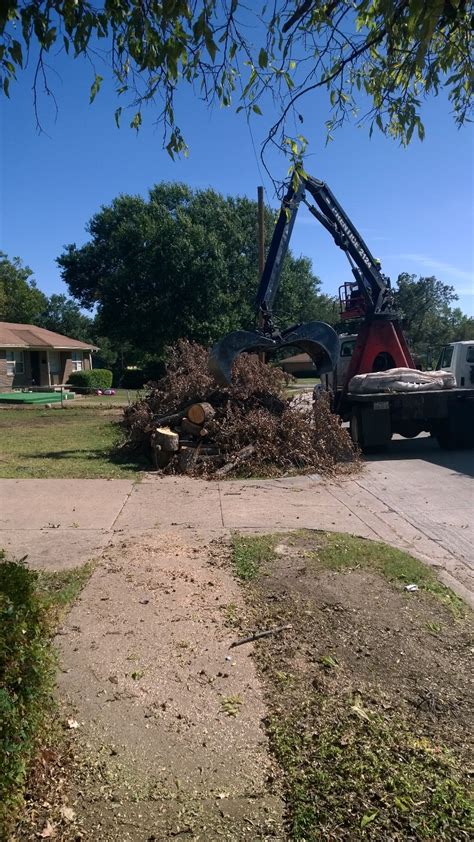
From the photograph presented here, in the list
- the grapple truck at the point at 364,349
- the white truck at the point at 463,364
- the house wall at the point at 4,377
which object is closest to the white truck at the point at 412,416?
the grapple truck at the point at 364,349

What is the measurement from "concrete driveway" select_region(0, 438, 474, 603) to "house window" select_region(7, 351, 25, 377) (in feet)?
97.9

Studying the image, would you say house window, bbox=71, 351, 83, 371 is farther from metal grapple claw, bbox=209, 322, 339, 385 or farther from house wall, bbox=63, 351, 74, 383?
metal grapple claw, bbox=209, 322, 339, 385

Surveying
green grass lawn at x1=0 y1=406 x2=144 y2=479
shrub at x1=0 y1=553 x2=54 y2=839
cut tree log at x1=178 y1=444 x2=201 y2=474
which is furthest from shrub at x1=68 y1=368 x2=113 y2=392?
shrub at x1=0 y1=553 x2=54 y2=839

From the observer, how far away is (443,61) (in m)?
3.91

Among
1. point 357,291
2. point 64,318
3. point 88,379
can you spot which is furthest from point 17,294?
point 357,291

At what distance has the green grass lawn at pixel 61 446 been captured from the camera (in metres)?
10.2

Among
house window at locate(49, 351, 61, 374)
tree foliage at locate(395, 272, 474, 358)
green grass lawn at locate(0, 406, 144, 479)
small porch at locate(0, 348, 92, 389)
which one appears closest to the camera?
green grass lawn at locate(0, 406, 144, 479)

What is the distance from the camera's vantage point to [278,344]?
12.1 m

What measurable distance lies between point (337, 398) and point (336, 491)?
5.12 metres

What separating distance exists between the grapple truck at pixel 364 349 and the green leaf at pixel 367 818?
9.39 m

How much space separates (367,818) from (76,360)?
44015mm

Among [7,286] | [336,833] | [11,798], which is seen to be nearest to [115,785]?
[11,798]

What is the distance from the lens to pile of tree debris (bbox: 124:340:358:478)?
34.9ft

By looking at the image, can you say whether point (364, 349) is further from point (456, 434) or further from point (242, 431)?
point (242, 431)
